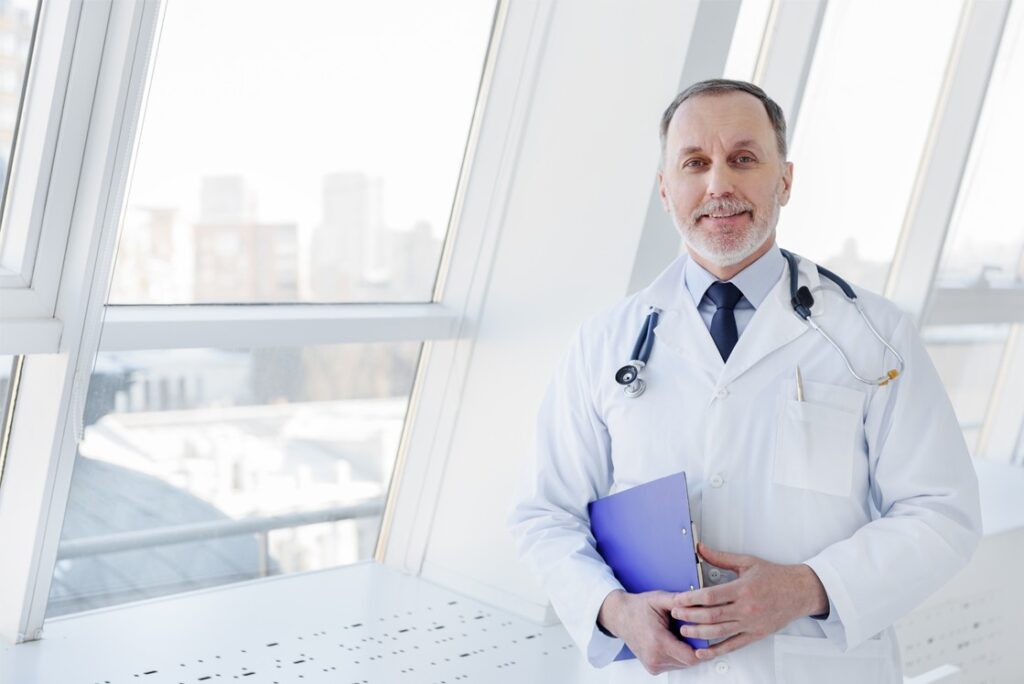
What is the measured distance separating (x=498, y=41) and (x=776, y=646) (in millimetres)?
1527

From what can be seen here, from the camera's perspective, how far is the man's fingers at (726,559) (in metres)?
1.54

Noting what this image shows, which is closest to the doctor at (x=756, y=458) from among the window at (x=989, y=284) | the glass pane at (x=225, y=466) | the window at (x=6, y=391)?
the glass pane at (x=225, y=466)

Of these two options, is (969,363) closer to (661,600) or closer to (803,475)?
(803,475)

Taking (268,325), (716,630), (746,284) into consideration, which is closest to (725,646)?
(716,630)

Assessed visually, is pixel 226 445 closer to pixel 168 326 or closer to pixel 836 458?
pixel 168 326

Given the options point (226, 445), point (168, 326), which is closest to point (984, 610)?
point (226, 445)

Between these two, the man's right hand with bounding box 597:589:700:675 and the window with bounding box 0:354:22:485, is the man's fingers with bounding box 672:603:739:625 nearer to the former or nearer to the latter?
the man's right hand with bounding box 597:589:700:675

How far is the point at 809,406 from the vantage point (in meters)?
1.60

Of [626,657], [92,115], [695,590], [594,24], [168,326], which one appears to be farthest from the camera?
[594,24]

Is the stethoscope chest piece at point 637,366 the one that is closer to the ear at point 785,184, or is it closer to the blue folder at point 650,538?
the blue folder at point 650,538

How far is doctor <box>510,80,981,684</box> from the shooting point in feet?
5.03

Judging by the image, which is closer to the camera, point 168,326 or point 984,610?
point 168,326

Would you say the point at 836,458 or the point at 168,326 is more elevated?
the point at 836,458

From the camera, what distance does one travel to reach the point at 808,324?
1.66 metres
